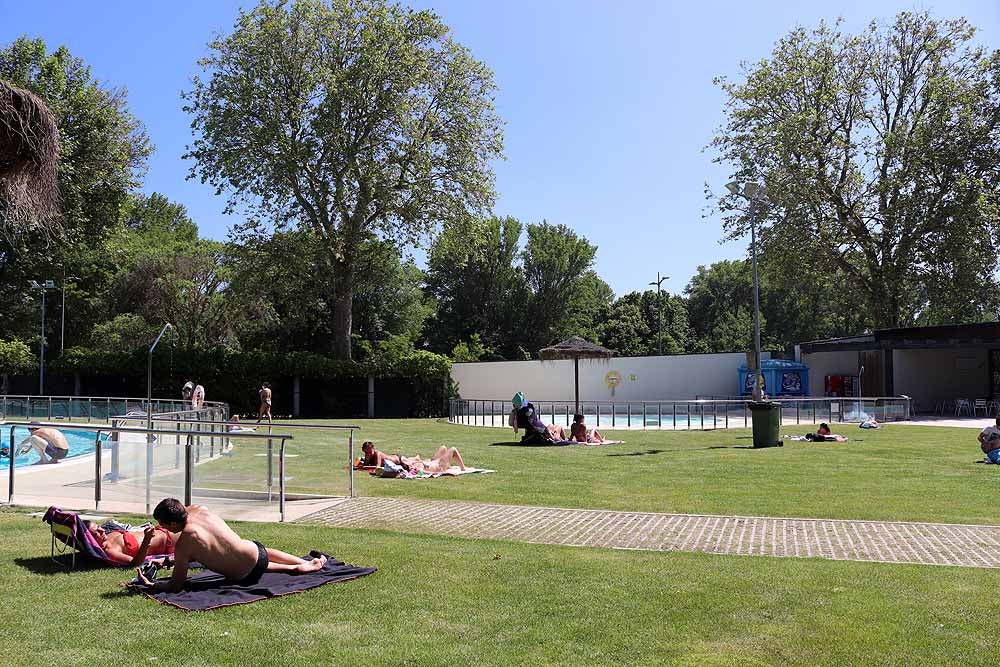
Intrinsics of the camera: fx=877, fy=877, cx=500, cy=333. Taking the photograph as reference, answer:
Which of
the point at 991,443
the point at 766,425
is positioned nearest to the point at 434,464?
the point at 766,425

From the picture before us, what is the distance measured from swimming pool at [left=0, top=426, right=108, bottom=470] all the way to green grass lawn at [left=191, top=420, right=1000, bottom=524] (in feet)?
5.49

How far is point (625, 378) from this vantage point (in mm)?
47562

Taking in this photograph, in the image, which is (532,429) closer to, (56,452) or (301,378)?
(56,452)

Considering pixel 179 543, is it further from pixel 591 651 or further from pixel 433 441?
pixel 433 441

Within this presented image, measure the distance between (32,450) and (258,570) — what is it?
23.6ft

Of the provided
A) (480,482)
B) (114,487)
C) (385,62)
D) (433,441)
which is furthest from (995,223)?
(114,487)

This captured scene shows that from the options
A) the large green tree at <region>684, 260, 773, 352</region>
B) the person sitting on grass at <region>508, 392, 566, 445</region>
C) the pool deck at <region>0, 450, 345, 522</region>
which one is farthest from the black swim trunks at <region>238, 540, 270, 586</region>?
the large green tree at <region>684, 260, 773, 352</region>

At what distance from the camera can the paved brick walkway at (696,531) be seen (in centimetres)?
865

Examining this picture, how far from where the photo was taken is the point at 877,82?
45875 millimetres

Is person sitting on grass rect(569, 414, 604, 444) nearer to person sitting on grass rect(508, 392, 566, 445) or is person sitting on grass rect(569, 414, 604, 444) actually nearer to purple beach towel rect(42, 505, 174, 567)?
person sitting on grass rect(508, 392, 566, 445)

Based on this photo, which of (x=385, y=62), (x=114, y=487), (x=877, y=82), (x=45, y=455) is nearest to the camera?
(x=114, y=487)

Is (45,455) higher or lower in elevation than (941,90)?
lower

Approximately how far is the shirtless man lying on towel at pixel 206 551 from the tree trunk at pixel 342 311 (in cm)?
3413

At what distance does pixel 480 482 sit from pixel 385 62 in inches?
1152
